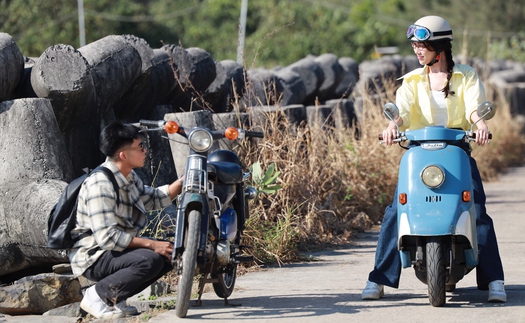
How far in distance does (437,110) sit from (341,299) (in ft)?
4.20

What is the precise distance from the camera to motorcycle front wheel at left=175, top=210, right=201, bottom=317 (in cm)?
512

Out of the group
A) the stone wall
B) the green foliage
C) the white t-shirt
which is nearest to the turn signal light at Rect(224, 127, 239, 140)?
the white t-shirt

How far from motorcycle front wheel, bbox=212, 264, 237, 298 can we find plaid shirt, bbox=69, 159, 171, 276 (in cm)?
54

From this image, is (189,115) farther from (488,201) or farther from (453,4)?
(453,4)

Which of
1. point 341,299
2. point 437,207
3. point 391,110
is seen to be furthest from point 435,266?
point 391,110

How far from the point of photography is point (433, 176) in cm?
555

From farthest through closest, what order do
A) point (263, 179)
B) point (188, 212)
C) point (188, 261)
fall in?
point (263, 179) < point (188, 212) < point (188, 261)

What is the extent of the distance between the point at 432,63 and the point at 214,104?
3955 millimetres

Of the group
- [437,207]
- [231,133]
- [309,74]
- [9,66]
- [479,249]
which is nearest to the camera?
[231,133]

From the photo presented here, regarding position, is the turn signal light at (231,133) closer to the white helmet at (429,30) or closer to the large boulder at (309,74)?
the white helmet at (429,30)

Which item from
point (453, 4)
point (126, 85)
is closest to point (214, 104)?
point (126, 85)

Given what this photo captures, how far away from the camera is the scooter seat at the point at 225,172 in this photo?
5.61 metres

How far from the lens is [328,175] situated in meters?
9.06

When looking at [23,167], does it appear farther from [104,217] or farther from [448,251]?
[448,251]
